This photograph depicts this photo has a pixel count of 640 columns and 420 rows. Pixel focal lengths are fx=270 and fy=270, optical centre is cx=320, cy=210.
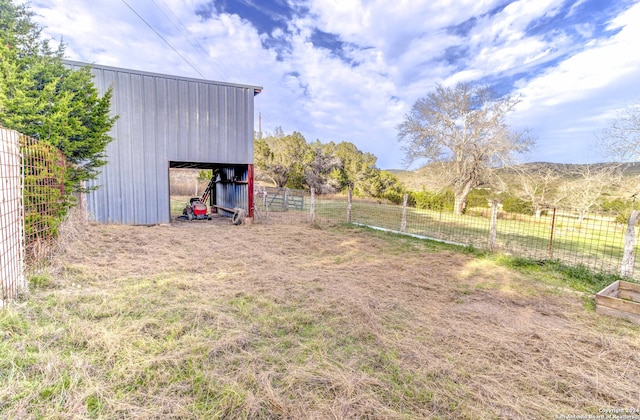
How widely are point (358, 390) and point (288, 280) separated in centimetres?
232

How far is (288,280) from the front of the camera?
405cm

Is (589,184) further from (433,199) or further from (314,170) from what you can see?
(314,170)

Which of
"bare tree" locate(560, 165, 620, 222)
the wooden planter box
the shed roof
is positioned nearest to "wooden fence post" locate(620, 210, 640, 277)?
the wooden planter box

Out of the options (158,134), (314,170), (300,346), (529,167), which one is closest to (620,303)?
(300,346)

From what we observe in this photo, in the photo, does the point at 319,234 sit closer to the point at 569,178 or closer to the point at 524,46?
the point at 524,46

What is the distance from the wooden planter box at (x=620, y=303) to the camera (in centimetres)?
312

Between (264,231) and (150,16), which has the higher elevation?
(150,16)

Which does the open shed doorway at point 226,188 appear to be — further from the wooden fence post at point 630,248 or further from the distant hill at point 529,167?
the distant hill at point 529,167

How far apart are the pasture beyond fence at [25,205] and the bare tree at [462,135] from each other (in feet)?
60.2

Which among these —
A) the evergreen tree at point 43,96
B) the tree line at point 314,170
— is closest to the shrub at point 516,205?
the tree line at point 314,170

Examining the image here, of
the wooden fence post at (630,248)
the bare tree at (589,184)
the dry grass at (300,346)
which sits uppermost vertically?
the bare tree at (589,184)

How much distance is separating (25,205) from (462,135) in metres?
19.4

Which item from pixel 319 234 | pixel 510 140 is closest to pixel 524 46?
pixel 510 140

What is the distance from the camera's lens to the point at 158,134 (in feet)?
28.1
